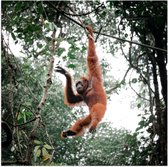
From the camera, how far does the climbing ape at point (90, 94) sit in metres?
2.17

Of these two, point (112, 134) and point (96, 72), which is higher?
point (96, 72)

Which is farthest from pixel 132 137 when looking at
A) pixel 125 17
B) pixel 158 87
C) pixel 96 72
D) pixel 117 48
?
pixel 96 72

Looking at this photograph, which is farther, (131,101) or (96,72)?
(131,101)

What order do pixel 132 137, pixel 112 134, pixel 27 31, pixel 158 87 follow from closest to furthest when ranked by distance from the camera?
pixel 27 31 < pixel 158 87 < pixel 132 137 < pixel 112 134

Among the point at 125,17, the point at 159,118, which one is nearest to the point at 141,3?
the point at 125,17

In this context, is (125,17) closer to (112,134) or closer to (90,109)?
(90,109)

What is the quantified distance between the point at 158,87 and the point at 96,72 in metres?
1.26

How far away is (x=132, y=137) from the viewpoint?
12.7ft

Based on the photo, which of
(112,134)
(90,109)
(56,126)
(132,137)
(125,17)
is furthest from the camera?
(112,134)

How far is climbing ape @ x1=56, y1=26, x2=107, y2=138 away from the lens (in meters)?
2.17

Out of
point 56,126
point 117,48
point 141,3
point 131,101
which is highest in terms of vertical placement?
point 141,3

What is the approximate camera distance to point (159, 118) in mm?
3336

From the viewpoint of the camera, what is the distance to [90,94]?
2.34 metres

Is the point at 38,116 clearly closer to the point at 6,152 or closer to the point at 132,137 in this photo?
the point at 132,137
